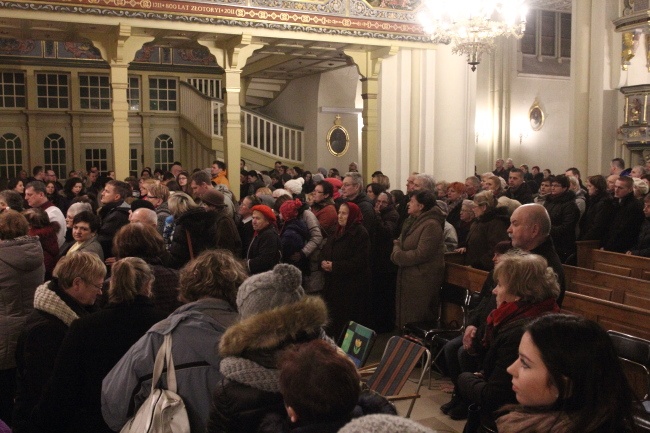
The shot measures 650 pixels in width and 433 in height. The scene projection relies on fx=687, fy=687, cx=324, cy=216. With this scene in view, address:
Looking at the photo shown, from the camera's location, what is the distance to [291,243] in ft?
21.5

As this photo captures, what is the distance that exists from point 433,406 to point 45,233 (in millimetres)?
3410

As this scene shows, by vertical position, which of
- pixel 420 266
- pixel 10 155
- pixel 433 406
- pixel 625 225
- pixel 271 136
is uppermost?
pixel 271 136

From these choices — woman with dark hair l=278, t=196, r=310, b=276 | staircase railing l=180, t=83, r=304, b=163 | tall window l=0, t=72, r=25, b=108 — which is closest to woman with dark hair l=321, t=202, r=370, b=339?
woman with dark hair l=278, t=196, r=310, b=276

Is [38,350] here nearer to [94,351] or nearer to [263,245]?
[94,351]

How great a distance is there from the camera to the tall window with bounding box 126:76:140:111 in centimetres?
1733

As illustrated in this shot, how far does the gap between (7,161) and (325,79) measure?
8.23m

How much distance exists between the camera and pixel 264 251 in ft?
19.8

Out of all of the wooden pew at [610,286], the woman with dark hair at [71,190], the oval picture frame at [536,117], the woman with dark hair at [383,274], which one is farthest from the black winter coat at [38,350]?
the oval picture frame at [536,117]

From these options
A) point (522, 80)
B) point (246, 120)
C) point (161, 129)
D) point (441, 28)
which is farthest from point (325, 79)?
point (441, 28)

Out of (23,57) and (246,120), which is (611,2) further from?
(23,57)

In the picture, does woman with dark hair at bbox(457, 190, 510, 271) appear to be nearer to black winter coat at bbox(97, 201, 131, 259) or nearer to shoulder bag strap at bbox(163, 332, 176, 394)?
black winter coat at bbox(97, 201, 131, 259)

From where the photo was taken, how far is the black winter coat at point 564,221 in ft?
25.6

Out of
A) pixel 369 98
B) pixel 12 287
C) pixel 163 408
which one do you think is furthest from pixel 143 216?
pixel 369 98

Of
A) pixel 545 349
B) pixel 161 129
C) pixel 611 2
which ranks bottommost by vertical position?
pixel 545 349
